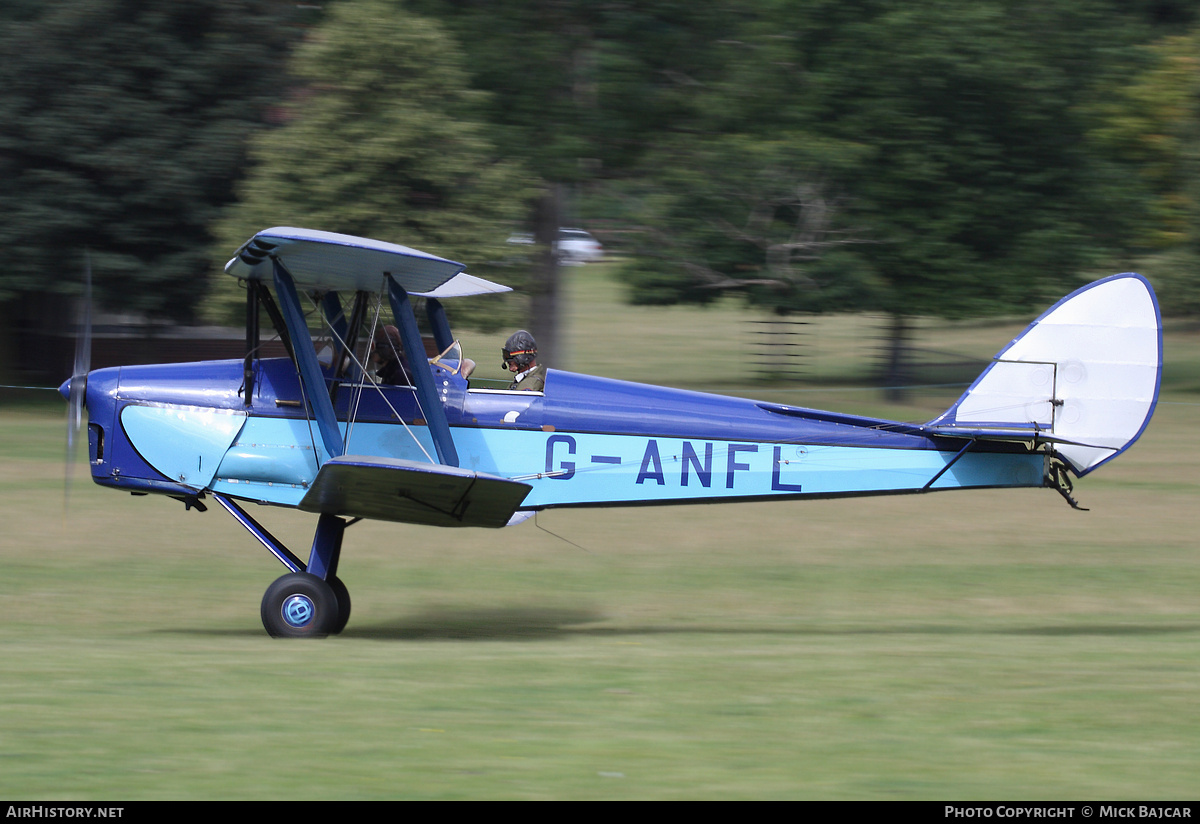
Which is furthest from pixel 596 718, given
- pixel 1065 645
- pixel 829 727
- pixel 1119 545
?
pixel 1119 545

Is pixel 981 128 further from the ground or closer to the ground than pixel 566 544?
further from the ground

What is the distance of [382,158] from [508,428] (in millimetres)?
11620

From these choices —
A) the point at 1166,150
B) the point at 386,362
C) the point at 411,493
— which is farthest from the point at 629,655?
the point at 1166,150

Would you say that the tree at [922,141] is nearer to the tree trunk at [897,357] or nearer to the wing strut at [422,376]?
the tree trunk at [897,357]

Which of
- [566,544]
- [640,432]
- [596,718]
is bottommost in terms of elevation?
[566,544]

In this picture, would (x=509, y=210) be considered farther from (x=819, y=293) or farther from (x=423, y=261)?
(x=423, y=261)

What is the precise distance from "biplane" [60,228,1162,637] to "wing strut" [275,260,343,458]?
1 centimetres

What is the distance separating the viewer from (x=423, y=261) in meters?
7.93

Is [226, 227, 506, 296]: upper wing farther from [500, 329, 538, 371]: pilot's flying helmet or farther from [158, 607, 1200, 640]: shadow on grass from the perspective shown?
[158, 607, 1200, 640]: shadow on grass

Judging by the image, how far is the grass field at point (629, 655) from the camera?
508cm

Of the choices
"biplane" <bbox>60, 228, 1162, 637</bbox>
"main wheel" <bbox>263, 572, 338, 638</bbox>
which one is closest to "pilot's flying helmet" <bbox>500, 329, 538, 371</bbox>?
"biplane" <bbox>60, 228, 1162, 637</bbox>

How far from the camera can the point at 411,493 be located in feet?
26.3

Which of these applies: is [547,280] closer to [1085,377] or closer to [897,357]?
[897,357]

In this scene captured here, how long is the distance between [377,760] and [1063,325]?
5702 millimetres
